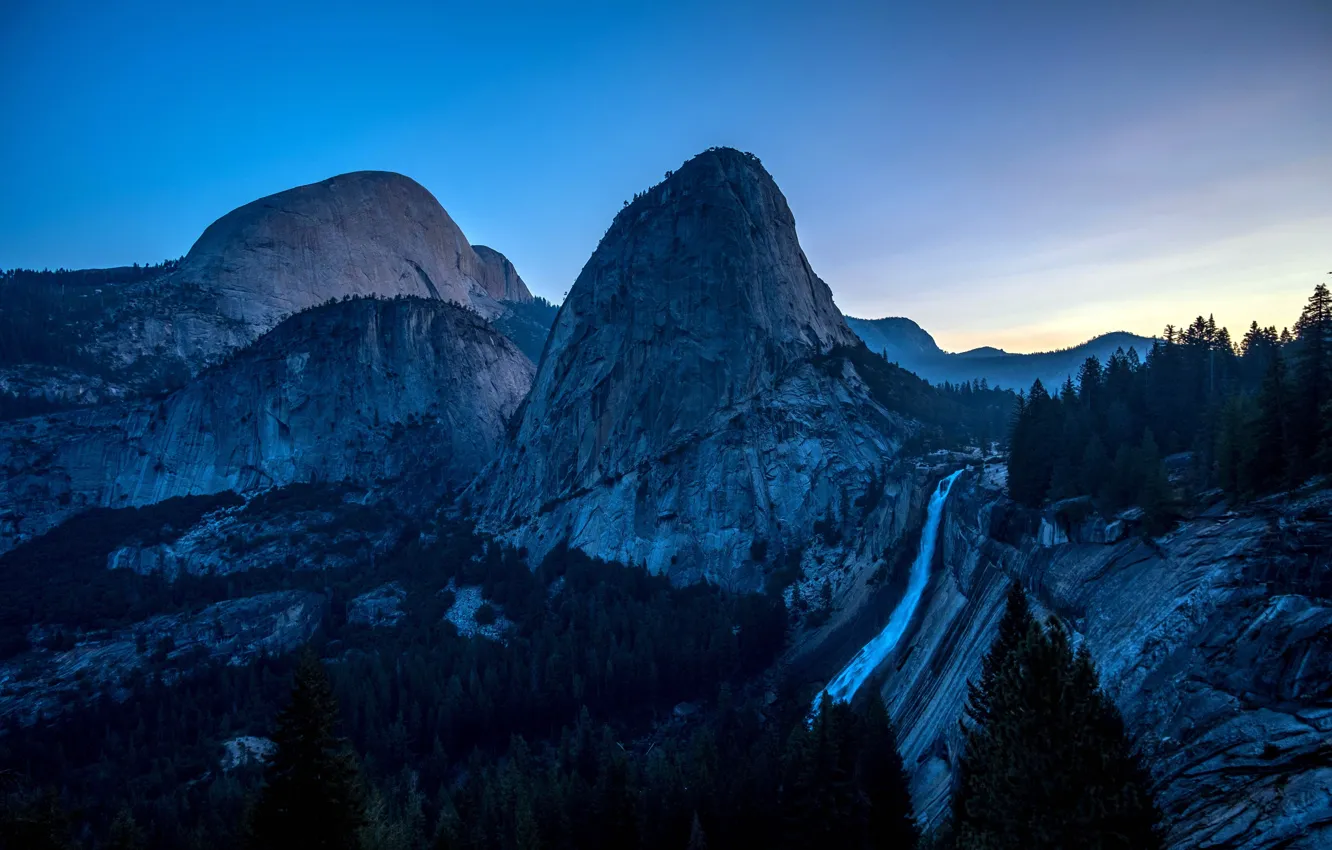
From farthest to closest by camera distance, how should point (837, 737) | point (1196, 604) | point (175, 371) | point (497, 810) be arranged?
point (175, 371), point (497, 810), point (837, 737), point (1196, 604)

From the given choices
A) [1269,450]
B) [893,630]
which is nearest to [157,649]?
[893,630]

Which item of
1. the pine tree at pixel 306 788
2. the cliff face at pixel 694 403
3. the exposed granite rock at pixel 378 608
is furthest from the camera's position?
the cliff face at pixel 694 403

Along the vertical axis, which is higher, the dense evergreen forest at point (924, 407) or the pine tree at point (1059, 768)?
the dense evergreen forest at point (924, 407)

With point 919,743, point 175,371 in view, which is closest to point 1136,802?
point 919,743

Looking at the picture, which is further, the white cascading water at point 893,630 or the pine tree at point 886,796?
the white cascading water at point 893,630

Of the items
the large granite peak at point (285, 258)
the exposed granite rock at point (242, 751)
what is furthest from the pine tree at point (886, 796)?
the large granite peak at point (285, 258)

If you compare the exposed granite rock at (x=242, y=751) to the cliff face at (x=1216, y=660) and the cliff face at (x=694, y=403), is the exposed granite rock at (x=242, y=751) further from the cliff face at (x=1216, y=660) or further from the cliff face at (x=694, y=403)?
the cliff face at (x=1216, y=660)

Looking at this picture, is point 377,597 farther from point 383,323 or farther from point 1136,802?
point 1136,802
